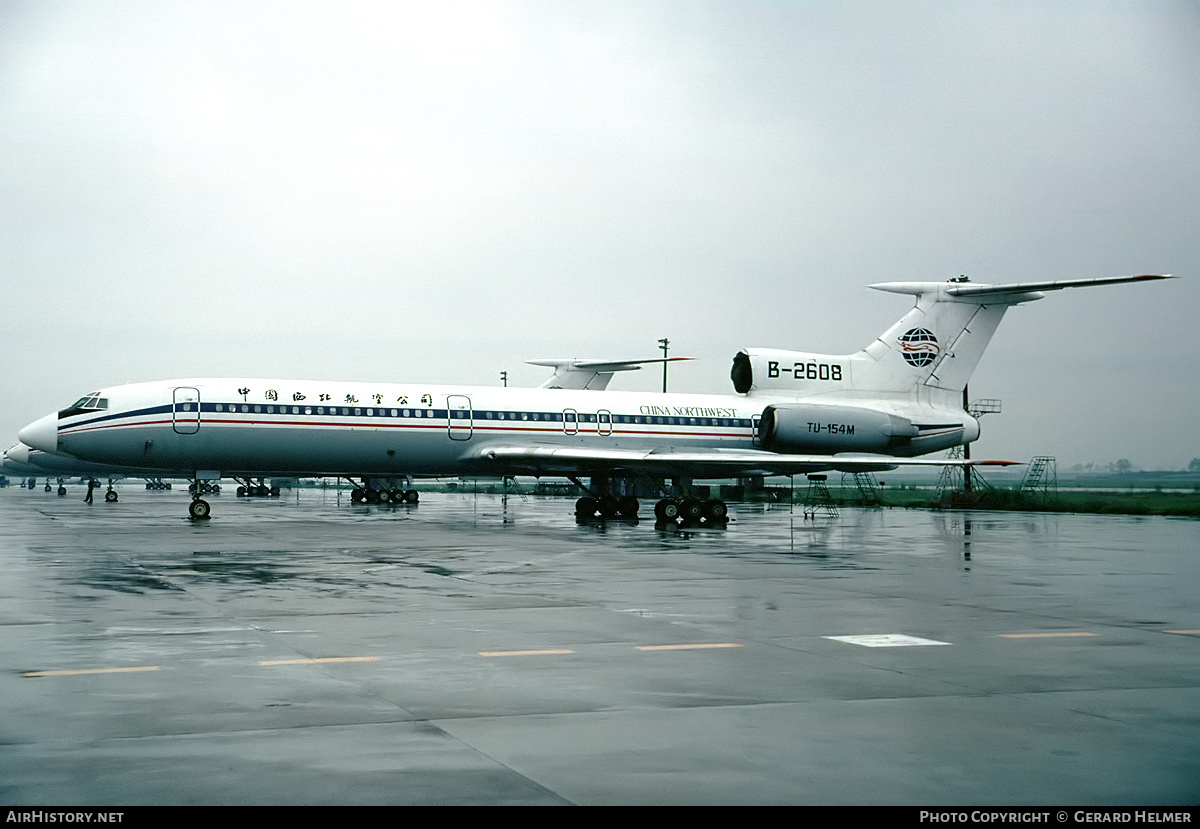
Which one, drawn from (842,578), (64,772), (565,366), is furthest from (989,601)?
(565,366)

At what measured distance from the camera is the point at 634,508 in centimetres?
3734

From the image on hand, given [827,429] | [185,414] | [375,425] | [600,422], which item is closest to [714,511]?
[827,429]

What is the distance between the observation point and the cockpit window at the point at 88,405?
31625 millimetres

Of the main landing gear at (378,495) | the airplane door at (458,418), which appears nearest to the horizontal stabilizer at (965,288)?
the airplane door at (458,418)

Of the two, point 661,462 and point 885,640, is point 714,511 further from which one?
point 885,640

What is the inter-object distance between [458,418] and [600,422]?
4782 mm

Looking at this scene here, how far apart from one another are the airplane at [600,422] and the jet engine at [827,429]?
0.05m

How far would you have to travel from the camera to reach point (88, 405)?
31.8 metres

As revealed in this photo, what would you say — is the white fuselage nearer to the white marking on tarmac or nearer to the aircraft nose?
the aircraft nose

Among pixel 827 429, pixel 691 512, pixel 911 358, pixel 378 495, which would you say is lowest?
pixel 691 512

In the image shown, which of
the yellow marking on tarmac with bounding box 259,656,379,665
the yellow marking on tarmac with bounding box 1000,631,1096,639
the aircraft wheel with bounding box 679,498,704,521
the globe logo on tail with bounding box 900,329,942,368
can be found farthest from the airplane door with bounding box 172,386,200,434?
the yellow marking on tarmac with bounding box 1000,631,1096,639

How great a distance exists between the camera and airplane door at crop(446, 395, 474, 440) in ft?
112

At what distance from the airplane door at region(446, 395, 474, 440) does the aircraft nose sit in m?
10.6
